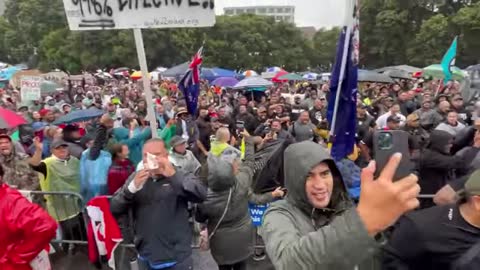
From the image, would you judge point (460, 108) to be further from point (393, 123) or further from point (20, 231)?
point (20, 231)

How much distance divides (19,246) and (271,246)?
1890 mm

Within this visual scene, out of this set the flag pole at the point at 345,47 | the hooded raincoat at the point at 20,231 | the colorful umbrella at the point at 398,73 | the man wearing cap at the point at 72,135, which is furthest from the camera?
the colorful umbrella at the point at 398,73

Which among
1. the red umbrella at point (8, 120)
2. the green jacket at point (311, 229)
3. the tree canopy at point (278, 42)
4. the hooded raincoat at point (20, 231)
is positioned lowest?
the tree canopy at point (278, 42)

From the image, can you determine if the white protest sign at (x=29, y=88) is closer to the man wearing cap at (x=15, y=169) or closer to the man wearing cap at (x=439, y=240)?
the man wearing cap at (x=15, y=169)

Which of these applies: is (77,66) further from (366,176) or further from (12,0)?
(366,176)

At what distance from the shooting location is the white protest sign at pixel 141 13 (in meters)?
4.63

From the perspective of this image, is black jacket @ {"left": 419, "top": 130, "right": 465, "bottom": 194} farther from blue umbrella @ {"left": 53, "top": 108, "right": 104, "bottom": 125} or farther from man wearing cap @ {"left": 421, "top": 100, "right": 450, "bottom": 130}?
blue umbrella @ {"left": 53, "top": 108, "right": 104, "bottom": 125}

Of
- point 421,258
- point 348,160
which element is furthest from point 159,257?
point 348,160

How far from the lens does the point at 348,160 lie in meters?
5.86

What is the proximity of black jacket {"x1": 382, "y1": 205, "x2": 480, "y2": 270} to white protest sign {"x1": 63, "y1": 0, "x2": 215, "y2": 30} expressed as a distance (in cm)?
285

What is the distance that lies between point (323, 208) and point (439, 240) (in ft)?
2.24

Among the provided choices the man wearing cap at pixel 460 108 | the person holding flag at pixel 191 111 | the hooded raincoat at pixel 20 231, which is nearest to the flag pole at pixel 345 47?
the hooded raincoat at pixel 20 231

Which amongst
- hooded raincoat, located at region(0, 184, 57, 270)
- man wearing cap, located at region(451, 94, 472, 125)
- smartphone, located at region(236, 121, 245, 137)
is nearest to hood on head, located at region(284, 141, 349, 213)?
hooded raincoat, located at region(0, 184, 57, 270)

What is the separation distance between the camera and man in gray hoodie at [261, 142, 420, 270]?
4.37 ft
